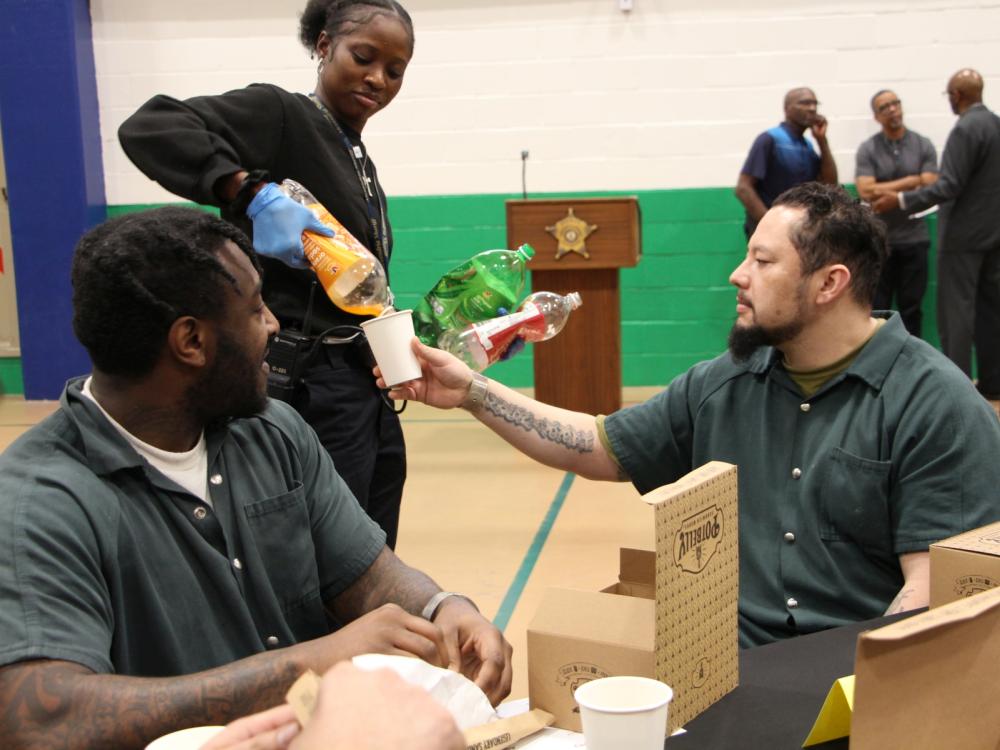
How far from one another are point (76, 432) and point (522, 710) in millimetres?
658

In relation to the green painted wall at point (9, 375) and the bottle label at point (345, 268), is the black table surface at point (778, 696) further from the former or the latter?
the green painted wall at point (9, 375)

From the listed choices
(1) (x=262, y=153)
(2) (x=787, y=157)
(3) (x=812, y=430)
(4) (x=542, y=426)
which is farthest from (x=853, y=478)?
(2) (x=787, y=157)

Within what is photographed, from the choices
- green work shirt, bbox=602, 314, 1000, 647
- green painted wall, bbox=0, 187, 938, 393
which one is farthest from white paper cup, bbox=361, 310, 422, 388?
green painted wall, bbox=0, 187, 938, 393

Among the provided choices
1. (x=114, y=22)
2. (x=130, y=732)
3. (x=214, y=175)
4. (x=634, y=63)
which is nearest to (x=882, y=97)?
(x=634, y=63)

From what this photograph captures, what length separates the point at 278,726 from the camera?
963 millimetres

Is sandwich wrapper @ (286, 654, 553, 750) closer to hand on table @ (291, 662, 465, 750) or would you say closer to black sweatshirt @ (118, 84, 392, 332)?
hand on table @ (291, 662, 465, 750)

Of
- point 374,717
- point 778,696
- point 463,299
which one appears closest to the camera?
→ point 374,717

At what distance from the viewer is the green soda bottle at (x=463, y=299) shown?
2352 mm

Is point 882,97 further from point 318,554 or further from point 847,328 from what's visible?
point 318,554

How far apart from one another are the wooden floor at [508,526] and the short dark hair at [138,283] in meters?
1.77

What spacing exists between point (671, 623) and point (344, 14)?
1.65 meters

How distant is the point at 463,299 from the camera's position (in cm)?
241

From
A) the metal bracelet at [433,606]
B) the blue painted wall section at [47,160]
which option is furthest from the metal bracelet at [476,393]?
the blue painted wall section at [47,160]

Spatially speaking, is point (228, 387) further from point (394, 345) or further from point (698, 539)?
point (698, 539)
